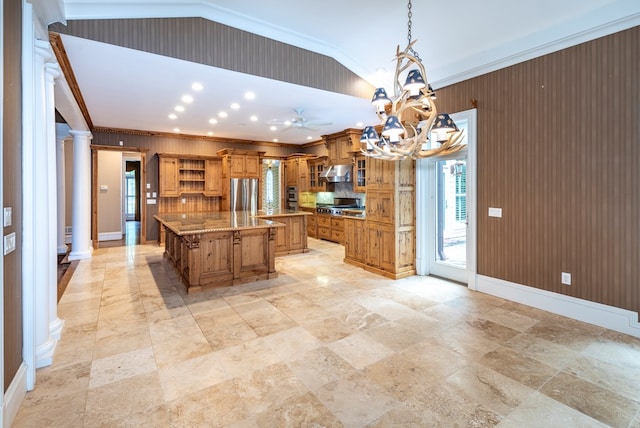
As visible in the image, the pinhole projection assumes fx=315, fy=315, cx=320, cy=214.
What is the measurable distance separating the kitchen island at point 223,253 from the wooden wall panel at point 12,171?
1.80m

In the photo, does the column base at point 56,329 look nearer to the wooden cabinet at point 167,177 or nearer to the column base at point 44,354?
the column base at point 44,354

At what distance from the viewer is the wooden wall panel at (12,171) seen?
74.5 inches

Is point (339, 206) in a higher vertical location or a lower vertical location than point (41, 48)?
lower

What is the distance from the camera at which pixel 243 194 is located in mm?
8570

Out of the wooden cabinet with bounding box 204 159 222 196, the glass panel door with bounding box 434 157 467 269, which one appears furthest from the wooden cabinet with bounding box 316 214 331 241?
the glass panel door with bounding box 434 157 467 269

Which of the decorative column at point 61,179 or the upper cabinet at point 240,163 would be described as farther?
the upper cabinet at point 240,163

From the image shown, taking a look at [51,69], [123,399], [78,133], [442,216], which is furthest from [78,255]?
[442,216]

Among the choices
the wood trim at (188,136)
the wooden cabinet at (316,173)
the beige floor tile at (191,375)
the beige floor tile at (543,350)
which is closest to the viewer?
the beige floor tile at (191,375)

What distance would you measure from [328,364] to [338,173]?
594cm

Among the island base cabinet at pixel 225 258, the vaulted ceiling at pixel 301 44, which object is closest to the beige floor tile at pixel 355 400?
the island base cabinet at pixel 225 258

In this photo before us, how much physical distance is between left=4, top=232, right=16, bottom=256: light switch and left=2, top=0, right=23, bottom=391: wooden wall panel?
30 mm

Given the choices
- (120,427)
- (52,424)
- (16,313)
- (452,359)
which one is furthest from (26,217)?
(452,359)

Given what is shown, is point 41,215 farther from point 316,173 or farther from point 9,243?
point 316,173

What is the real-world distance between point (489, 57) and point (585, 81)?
1.13 m
